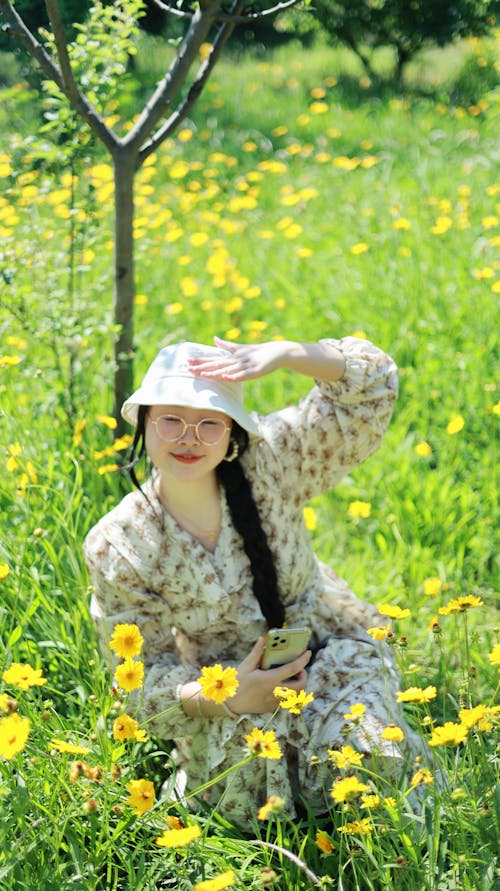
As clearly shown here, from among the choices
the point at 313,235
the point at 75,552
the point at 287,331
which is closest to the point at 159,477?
the point at 75,552

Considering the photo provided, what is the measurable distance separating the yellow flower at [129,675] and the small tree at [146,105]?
42.4 inches

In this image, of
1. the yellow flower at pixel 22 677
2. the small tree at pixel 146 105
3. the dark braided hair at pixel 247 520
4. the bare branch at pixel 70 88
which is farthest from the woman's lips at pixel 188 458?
the bare branch at pixel 70 88

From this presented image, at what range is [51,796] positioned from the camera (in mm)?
1522

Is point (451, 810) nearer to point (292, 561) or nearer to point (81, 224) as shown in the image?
point (292, 561)

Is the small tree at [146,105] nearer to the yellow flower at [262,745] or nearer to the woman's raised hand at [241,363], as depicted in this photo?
the woman's raised hand at [241,363]

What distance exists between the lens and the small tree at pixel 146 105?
2.10 m

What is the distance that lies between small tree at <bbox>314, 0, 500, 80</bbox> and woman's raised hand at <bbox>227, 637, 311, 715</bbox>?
241 inches

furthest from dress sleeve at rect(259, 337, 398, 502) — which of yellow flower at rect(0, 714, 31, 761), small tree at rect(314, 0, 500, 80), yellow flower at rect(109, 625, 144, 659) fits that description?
small tree at rect(314, 0, 500, 80)

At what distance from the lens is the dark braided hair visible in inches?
74.1

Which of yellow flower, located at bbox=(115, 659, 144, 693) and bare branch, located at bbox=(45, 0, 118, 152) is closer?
yellow flower, located at bbox=(115, 659, 144, 693)

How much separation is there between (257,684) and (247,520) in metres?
0.30

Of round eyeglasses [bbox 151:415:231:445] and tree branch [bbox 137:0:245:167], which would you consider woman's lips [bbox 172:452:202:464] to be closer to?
round eyeglasses [bbox 151:415:231:445]

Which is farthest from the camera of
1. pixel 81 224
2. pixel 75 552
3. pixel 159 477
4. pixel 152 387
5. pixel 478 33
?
pixel 478 33

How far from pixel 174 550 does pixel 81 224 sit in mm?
1142
